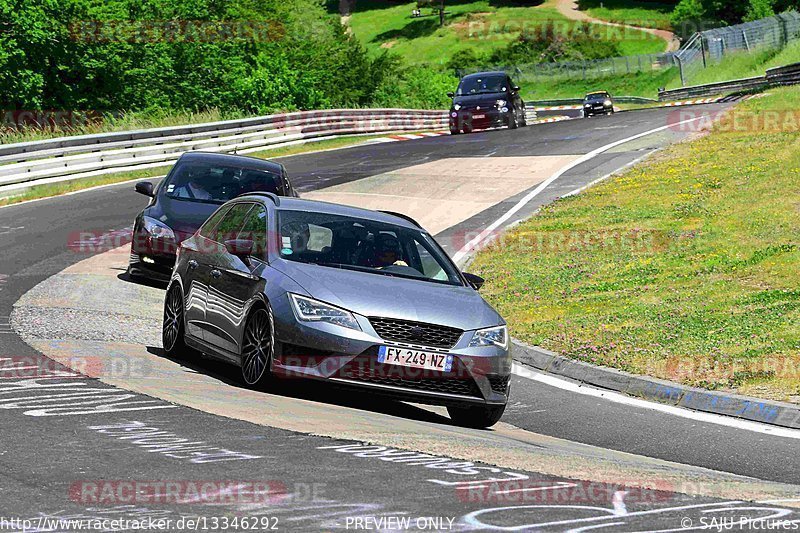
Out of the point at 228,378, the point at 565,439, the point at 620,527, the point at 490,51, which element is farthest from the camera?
the point at 490,51

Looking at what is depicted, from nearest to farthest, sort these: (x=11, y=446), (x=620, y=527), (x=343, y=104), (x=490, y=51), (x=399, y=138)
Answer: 1. (x=620, y=527)
2. (x=11, y=446)
3. (x=399, y=138)
4. (x=343, y=104)
5. (x=490, y=51)

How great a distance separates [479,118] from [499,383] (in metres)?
32.4

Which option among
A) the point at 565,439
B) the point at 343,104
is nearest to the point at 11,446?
the point at 565,439

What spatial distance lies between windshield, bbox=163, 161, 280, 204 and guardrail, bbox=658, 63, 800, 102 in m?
31.9

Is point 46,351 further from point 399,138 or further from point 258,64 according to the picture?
point 258,64

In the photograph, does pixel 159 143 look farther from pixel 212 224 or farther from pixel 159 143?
pixel 212 224

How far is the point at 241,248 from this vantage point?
Answer: 10.7 metres

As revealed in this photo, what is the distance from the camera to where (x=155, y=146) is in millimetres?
33938

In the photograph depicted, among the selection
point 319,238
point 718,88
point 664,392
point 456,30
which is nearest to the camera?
point 319,238

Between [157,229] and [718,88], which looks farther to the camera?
[718,88]

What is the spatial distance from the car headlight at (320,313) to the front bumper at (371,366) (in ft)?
0.14

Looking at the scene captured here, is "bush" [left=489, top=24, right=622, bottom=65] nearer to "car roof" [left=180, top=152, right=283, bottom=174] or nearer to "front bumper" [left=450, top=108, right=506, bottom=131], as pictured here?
"front bumper" [left=450, top=108, right=506, bottom=131]

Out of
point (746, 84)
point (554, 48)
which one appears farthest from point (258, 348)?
point (554, 48)

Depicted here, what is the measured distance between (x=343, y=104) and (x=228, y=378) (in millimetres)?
51844
